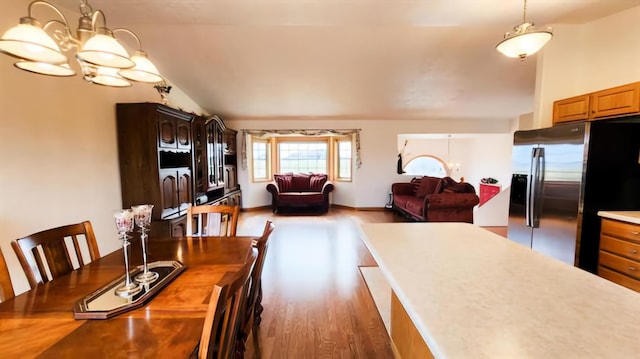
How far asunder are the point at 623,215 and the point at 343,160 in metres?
5.56

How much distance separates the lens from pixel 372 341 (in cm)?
201

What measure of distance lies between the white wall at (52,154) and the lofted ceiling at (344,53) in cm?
79

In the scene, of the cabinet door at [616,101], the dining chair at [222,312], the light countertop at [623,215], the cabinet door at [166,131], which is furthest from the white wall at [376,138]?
the dining chair at [222,312]

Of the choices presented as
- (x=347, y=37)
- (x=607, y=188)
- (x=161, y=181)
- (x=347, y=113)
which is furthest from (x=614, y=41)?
(x=161, y=181)

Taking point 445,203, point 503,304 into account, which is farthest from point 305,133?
point 503,304

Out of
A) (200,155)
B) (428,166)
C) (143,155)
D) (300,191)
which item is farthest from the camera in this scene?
(428,166)

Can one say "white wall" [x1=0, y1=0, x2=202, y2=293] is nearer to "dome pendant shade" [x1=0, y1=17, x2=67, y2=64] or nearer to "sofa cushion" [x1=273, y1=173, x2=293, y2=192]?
"dome pendant shade" [x1=0, y1=17, x2=67, y2=64]

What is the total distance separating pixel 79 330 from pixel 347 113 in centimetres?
570

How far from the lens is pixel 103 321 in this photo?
39.9 inches

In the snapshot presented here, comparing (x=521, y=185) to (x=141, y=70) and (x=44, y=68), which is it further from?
Result: (x=44, y=68)

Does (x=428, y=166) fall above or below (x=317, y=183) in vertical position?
above

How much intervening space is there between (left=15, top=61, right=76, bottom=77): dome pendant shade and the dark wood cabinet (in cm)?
168

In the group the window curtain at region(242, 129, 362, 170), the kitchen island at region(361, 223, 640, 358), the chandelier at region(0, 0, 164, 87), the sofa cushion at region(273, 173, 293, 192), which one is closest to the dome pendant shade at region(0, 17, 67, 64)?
the chandelier at region(0, 0, 164, 87)

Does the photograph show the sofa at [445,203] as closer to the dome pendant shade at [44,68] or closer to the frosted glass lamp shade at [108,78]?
the frosted glass lamp shade at [108,78]
